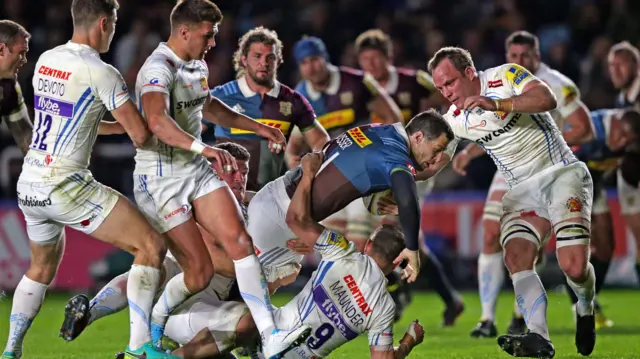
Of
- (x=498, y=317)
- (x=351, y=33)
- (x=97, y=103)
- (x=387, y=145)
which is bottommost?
(x=498, y=317)

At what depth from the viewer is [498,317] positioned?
11.7 m

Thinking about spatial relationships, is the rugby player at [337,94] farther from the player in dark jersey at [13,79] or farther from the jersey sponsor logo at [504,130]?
the player in dark jersey at [13,79]

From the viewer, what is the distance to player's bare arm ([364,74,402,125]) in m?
11.4

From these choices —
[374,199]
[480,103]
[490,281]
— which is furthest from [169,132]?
[490,281]

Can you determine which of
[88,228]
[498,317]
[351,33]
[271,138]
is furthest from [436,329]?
[351,33]

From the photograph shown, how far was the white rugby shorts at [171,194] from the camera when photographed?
710 cm

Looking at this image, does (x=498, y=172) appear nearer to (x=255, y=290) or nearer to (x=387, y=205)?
(x=387, y=205)

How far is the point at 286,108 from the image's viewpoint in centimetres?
955

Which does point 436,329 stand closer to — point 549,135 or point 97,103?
point 549,135

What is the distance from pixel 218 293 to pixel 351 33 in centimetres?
1077

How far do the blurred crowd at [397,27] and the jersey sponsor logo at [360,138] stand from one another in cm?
937

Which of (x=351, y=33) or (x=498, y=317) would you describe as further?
(x=351, y=33)

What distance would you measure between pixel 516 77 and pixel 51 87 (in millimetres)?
3340

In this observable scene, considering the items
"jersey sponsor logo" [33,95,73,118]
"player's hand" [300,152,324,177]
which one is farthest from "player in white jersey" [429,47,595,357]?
"jersey sponsor logo" [33,95,73,118]
